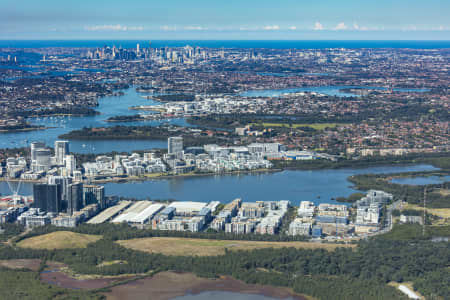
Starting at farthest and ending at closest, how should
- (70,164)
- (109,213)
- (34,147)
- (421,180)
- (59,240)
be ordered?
(34,147) → (70,164) → (421,180) → (109,213) → (59,240)

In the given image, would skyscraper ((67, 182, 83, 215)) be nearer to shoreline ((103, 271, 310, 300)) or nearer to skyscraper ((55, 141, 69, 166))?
shoreline ((103, 271, 310, 300))

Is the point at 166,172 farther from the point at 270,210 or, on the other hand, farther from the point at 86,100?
the point at 86,100

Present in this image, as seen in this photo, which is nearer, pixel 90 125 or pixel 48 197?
pixel 48 197

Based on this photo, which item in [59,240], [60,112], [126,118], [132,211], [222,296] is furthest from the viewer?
[60,112]

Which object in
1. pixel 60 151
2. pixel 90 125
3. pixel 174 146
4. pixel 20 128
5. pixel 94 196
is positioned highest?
pixel 174 146

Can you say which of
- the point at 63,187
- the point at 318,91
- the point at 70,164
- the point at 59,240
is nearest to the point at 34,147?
the point at 70,164

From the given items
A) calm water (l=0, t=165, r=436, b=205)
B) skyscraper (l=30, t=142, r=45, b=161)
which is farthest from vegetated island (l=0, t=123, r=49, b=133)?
calm water (l=0, t=165, r=436, b=205)

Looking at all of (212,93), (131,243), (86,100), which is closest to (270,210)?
(131,243)

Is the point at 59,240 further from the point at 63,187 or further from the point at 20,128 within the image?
the point at 20,128
